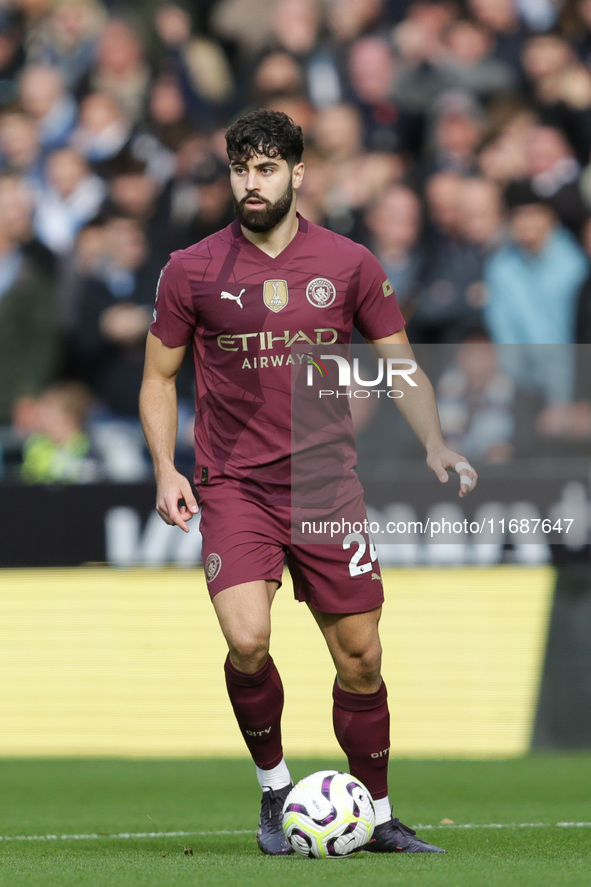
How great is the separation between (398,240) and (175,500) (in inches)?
184

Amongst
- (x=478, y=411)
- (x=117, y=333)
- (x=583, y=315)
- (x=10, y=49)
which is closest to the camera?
(x=478, y=411)

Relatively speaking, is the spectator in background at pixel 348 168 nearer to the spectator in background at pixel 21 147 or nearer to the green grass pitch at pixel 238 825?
the spectator in background at pixel 21 147

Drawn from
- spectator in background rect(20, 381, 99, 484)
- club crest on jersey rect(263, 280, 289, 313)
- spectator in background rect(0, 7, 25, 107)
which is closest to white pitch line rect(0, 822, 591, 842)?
club crest on jersey rect(263, 280, 289, 313)

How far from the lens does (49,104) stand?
9945 millimetres

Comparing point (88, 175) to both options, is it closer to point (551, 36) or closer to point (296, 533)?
point (551, 36)

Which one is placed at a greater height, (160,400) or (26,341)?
(26,341)

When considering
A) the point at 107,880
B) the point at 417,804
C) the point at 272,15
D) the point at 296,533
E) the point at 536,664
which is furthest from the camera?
the point at 272,15

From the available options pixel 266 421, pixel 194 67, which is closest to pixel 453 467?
pixel 266 421

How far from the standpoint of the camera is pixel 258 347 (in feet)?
14.9

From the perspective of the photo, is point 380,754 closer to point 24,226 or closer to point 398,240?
point 398,240

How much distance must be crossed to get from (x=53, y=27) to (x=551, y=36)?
3574mm

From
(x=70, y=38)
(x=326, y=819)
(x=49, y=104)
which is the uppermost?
(x=70, y=38)

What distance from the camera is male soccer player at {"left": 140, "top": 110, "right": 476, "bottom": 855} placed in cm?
445

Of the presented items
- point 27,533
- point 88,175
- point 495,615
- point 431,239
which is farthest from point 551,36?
point 27,533
